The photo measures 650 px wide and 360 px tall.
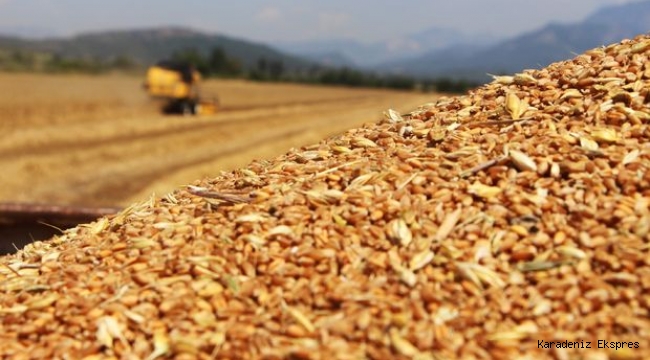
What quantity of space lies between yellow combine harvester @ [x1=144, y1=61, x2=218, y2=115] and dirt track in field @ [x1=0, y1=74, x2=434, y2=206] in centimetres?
60

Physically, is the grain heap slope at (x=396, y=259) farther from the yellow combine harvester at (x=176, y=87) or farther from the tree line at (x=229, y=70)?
the tree line at (x=229, y=70)

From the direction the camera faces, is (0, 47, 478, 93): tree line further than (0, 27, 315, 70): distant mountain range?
No

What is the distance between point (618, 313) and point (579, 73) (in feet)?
4.36

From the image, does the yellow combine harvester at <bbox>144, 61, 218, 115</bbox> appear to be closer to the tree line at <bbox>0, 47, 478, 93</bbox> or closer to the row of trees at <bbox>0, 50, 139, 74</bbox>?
the row of trees at <bbox>0, 50, 139, 74</bbox>

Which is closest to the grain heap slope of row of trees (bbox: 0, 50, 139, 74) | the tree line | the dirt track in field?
the dirt track in field

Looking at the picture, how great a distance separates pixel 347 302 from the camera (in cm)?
185

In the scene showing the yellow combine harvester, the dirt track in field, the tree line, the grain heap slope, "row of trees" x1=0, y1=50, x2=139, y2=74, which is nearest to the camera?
the grain heap slope

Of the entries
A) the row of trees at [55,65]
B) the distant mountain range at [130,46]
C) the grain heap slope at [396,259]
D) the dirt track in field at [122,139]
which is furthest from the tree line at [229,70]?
the distant mountain range at [130,46]

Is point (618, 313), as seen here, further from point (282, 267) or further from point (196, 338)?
point (196, 338)

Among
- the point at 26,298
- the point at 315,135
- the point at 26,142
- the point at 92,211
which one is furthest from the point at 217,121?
the point at 26,298

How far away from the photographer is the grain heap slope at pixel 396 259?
1771mm

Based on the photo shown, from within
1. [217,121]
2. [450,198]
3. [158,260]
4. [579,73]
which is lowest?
[217,121]

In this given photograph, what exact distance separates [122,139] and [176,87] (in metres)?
5.44

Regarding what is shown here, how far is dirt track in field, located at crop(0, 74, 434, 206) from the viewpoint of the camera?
10.8m
